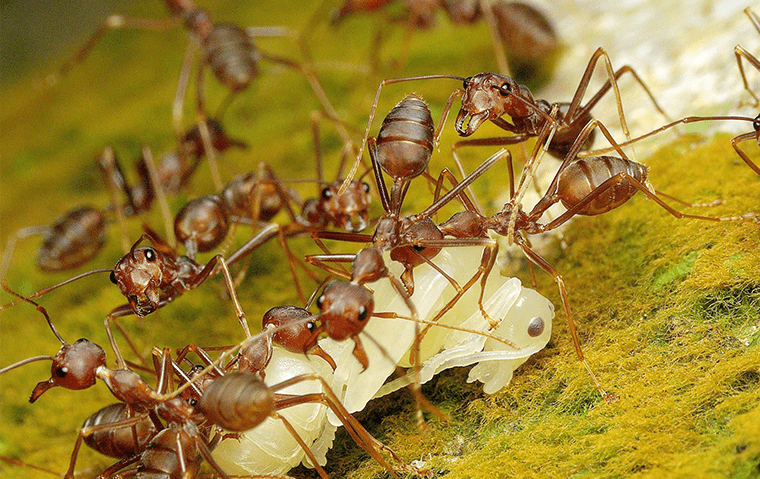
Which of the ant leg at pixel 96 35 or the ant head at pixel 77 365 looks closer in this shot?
the ant head at pixel 77 365

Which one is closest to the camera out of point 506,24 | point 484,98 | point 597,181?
point 597,181

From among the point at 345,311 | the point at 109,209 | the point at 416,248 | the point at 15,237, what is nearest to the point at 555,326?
the point at 416,248

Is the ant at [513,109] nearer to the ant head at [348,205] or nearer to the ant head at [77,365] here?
the ant head at [348,205]

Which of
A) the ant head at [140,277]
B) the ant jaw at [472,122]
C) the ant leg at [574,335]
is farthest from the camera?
the ant head at [140,277]

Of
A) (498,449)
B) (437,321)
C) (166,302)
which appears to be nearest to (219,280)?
(166,302)

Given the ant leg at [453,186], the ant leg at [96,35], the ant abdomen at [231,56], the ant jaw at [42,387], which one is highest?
the ant leg at [96,35]

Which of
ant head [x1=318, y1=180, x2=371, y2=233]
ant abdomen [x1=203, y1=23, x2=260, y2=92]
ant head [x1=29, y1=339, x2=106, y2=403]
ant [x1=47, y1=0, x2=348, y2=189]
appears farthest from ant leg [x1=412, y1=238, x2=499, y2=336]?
ant abdomen [x1=203, y1=23, x2=260, y2=92]

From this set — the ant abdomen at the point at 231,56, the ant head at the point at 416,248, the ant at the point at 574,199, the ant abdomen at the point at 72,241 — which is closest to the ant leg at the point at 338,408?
the ant head at the point at 416,248

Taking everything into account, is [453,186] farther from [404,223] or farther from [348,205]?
[348,205]
